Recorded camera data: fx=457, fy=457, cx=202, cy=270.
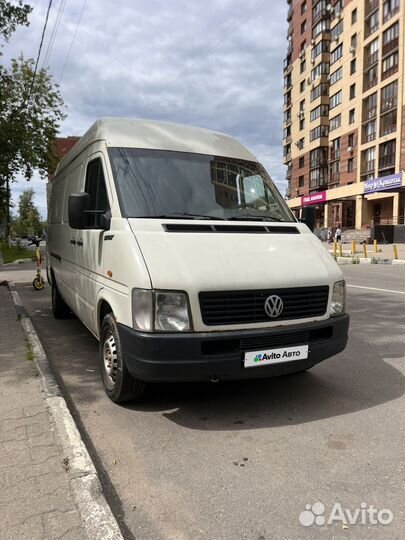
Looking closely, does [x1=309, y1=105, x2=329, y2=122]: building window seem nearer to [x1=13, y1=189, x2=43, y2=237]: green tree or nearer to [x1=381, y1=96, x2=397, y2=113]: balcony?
[x1=381, y1=96, x2=397, y2=113]: balcony

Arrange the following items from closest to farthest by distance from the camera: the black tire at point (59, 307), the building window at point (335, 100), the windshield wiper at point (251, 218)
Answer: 1. the windshield wiper at point (251, 218)
2. the black tire at point (59, 307)
3. the building window at point (335, 100)

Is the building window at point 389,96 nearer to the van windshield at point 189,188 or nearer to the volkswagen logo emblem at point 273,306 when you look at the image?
the van windshield at point 189,188

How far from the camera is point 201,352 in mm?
3361

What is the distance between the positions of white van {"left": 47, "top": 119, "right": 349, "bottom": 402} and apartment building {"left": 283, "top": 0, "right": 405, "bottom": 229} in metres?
38.1

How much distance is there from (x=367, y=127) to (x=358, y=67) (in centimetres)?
686

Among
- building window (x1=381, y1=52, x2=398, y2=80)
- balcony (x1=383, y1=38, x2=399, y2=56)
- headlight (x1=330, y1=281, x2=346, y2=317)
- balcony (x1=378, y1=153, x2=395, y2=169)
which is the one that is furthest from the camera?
balcony (x1=378, y1=153, x2=395, y2=169)

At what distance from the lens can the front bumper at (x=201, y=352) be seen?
3.33 meters

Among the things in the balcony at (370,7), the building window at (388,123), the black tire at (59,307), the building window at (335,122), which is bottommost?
the black tire at (59,307)

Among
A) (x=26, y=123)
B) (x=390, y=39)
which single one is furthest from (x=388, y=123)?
(x=26, y=123)

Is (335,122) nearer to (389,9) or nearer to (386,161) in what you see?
(386,161)

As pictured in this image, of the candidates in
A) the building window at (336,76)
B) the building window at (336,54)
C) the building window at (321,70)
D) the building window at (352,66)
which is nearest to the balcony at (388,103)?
the building window at (352,66)

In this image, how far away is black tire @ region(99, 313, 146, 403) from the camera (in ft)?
12.4

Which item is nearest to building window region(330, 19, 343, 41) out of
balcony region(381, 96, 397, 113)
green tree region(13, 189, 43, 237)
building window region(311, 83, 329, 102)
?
building window region(311, 83, 329, 102)

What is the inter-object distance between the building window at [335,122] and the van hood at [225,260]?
55.5 m
